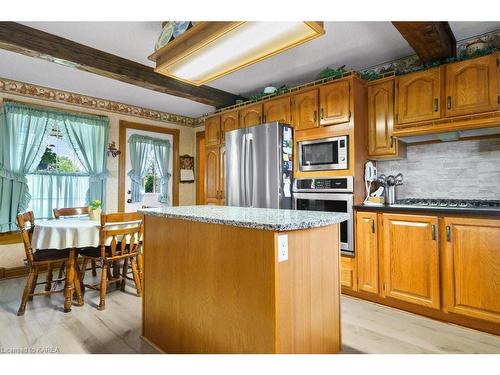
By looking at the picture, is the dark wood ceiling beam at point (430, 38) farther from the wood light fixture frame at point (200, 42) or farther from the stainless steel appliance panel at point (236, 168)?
the stainless steel appliance panel at point (236, 168)

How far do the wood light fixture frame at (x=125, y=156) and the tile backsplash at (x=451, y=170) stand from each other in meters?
3.49

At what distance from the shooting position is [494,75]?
7.61ft

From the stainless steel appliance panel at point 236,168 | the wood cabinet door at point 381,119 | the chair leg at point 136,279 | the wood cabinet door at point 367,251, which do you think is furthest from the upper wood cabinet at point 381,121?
the chair leg at point 136,279

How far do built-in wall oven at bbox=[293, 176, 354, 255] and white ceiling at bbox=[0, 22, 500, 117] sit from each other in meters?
1.29

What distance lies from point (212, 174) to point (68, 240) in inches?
85.9

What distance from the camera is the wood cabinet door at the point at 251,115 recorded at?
3753mm

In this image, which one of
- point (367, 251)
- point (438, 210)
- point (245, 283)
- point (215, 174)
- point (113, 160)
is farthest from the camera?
point (113, 160)

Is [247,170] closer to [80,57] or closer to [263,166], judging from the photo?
[263,166]

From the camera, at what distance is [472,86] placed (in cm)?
242

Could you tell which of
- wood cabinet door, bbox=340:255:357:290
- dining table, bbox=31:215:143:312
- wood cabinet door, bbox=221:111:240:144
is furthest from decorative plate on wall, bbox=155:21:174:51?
wood cabinet door, bbox=340:255:357:290

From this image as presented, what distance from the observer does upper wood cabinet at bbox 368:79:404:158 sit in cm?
285

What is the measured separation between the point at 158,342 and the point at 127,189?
10.5ft

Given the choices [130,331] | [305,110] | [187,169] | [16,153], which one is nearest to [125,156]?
[187,169]

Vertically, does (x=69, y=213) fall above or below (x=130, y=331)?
above
